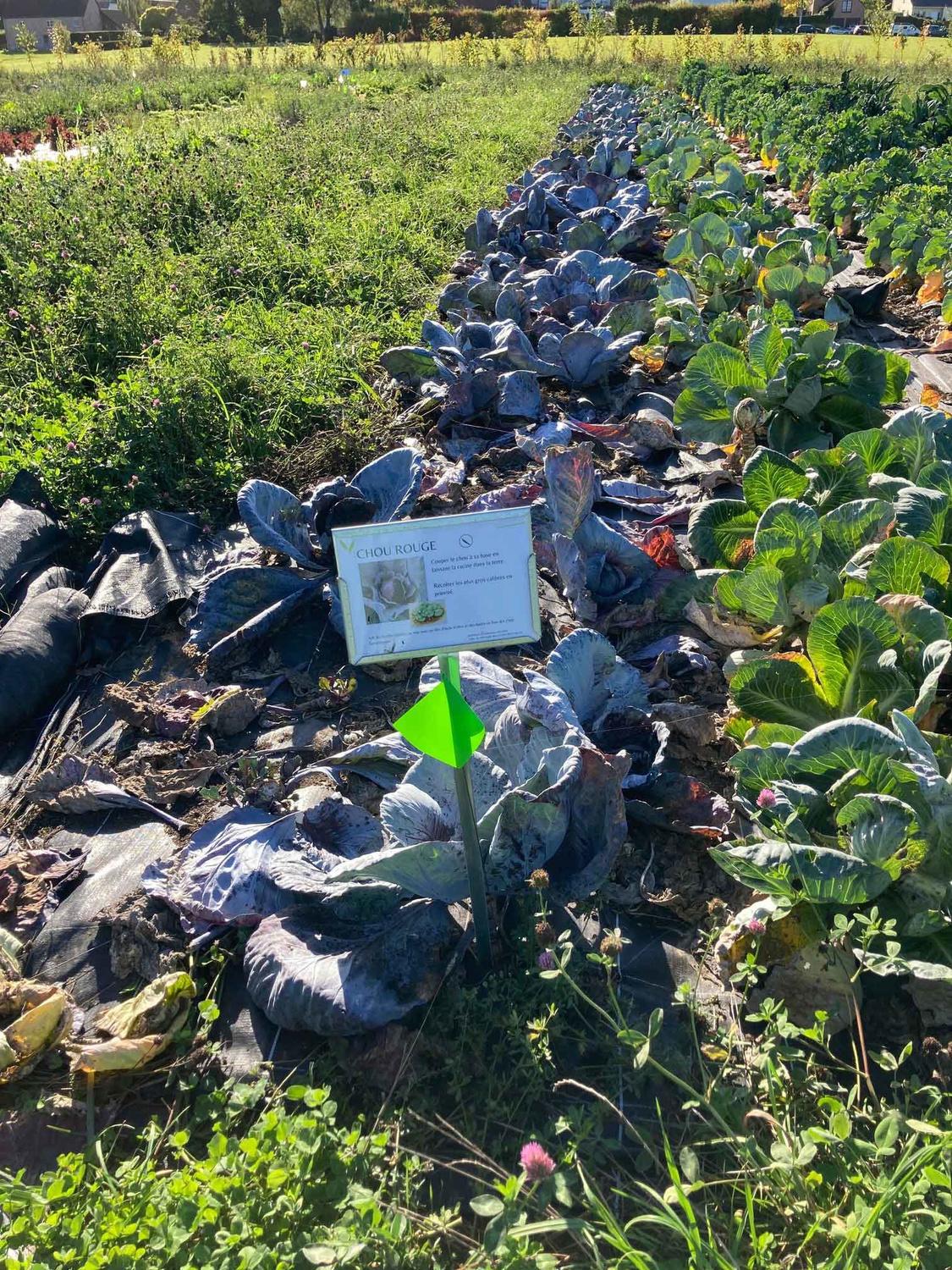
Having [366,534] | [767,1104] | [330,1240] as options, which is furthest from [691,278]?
[330,1240]

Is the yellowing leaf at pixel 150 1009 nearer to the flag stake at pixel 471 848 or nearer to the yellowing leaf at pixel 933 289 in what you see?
the flag stake at pixel 471 848

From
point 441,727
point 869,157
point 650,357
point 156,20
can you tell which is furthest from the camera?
point 156,20

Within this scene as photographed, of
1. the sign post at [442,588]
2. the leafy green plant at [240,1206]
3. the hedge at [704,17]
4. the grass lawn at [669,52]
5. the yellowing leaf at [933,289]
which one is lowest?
the leafy green plant at [240,1206]

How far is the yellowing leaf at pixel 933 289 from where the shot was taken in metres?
5.96

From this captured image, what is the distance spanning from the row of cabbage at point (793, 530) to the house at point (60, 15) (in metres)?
73.4

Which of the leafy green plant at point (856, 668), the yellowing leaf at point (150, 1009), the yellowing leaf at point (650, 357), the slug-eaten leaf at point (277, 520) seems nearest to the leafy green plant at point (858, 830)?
the leafy green plant at point (856, 668)

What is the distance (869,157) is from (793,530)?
27.7 ft

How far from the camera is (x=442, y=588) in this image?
190 cm

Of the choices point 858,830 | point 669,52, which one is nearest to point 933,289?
point 858,830

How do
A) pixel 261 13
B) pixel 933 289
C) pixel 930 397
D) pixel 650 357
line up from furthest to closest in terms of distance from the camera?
1. pixel 261 13
2. pixel 933 289
3. pixel 650 357
4. pixel 930 397

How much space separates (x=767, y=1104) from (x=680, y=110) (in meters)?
17.5

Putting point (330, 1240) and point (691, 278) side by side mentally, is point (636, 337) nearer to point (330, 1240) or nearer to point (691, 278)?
point (691, 278)

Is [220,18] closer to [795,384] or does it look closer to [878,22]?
[878,22]

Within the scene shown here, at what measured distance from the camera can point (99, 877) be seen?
98.8 inches
